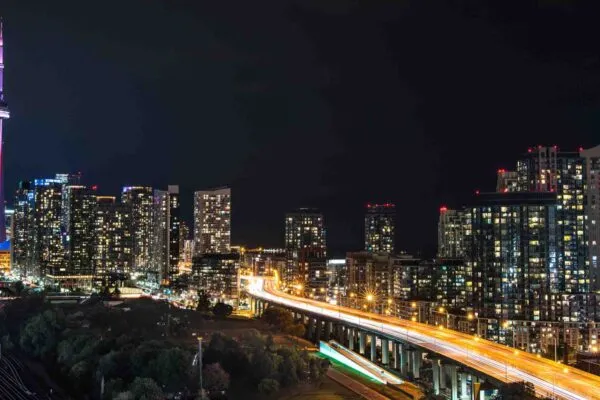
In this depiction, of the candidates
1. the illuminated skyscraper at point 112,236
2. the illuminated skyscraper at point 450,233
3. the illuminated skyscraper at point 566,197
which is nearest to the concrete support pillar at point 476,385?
the illuminated skyscraper at point 566,197

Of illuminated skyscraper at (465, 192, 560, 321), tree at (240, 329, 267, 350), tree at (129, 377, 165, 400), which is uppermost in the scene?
illuminated skyscraper at (465, 192, 560, 321)

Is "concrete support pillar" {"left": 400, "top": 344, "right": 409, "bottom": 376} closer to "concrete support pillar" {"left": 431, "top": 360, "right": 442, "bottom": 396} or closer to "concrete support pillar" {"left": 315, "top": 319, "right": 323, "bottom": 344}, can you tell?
"concrete support pillar" {"left": 431, "top": 360, "right": 442, "bottom": 396}

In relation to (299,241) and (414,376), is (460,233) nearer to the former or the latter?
(299,241)

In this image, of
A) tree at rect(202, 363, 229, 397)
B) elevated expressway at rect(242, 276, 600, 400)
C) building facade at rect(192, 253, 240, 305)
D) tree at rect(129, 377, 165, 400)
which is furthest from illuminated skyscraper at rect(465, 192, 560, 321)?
building facade at rect(192, 253, 240, 305)

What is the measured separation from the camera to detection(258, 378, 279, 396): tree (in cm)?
2888

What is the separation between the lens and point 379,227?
103750 mm

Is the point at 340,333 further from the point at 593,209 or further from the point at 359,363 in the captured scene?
the point at 593,209

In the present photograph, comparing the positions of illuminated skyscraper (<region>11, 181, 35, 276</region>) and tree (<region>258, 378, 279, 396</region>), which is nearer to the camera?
tree (<region>258, 378, 279, 396</region>)

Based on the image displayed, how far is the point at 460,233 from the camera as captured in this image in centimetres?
7981

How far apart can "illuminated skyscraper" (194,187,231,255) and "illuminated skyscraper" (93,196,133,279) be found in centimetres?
1325

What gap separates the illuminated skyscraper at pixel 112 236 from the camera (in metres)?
90.2

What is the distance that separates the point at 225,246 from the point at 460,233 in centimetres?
3615

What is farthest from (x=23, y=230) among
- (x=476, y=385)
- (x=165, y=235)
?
(x=476, y=385)

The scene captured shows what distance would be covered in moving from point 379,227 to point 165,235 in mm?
28174
